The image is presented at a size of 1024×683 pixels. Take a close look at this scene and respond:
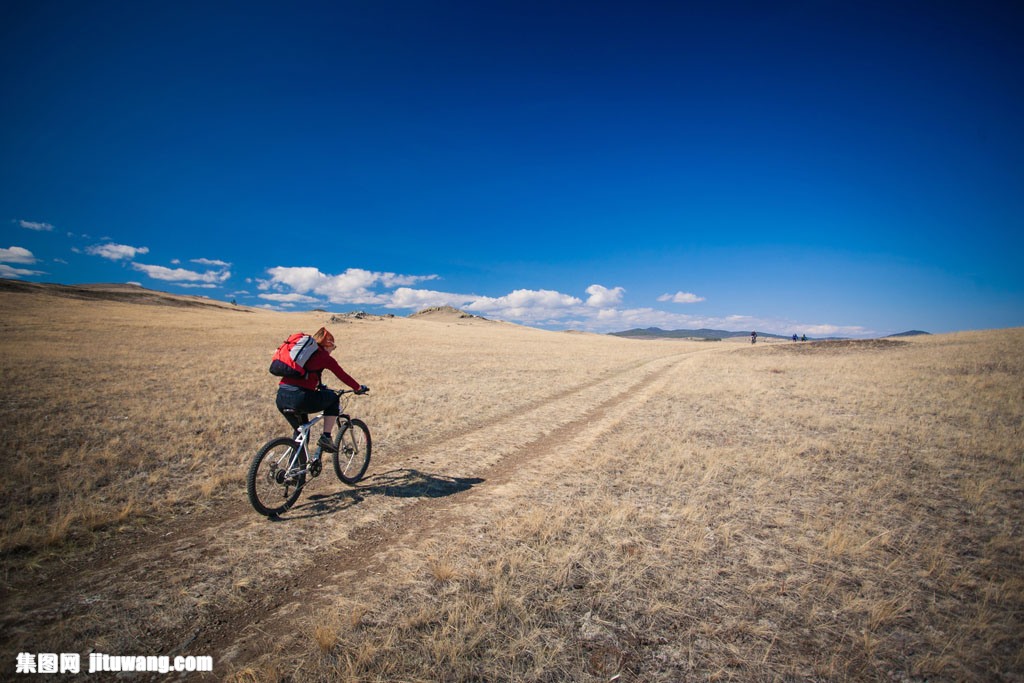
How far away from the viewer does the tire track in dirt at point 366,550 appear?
404 cm

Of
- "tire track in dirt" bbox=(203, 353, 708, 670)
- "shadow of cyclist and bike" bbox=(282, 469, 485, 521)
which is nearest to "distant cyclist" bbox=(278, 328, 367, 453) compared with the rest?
"shadow of cyclist and bike" bbox=(282, 469, 485, 521)

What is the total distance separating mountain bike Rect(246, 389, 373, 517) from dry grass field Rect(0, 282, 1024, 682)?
38cm

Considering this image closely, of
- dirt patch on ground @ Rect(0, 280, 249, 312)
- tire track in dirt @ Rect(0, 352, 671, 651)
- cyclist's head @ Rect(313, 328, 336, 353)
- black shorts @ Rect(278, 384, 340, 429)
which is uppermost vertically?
dirt patch on ground @ Rect(0, 280, 249, 312)

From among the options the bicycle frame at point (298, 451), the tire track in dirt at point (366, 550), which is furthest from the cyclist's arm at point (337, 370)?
the tire track in dirt at point (366, 550)

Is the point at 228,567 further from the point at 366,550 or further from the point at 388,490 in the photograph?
the point at 388,490

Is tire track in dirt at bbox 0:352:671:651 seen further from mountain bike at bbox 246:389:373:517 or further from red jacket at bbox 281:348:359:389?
red jacket at bbox 281:348:359:389

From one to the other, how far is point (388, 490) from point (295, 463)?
191 cm

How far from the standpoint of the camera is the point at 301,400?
278 inches

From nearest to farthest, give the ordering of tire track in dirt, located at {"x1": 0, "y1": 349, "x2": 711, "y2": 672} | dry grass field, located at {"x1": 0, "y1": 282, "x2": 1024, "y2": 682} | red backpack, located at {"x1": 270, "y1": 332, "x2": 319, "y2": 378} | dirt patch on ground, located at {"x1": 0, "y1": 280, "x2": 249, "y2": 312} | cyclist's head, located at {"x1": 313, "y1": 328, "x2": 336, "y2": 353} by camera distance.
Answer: dry grass field, located at {"x1": 0, "y1": 282, "x2": 1024, "y2": 682} → tire track in dirt, located at {"x1": 0, "y1": 349, "x2": 711, "y2": 672} → red backpack, located at {"x1": 270, "y1": 332, "x2": 319, "y2": 378} → cyclist's head, located at {"x1": 313, "y1": 328, "x2": 336, "y2": 353} → dirt patch on ground, located at {"x1": 0, "y1": 280, "x2": 249, "y2": 312}

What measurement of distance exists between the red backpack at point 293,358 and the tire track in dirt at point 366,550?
3.01m

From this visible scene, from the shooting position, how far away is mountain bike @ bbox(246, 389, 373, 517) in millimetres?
A: 6605

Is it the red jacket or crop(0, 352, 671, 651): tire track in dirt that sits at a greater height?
the red jacket

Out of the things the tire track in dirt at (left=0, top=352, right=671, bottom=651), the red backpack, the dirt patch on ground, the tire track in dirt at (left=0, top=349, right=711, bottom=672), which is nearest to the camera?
the tire track in dirt at (left=0, top=349, right=711, bottom=672)

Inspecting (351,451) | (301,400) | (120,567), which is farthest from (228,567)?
(351,451)
